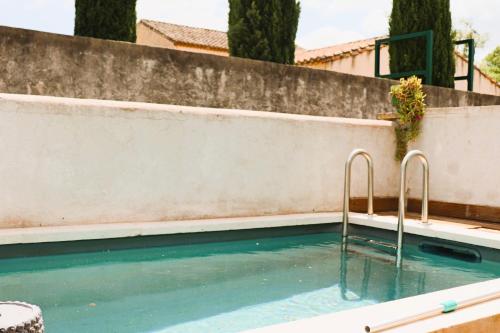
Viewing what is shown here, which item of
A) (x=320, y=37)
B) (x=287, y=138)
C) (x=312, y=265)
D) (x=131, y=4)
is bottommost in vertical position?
(x=312, y=265)

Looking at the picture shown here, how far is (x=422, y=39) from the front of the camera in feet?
42.4

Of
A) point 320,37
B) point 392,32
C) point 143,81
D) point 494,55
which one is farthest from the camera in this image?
point 320,37

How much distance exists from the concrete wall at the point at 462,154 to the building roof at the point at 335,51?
13626 mm

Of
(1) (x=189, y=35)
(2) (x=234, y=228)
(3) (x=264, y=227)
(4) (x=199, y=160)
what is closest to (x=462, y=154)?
(3) (x=264, y=227)

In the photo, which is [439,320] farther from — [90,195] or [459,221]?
[459,221]

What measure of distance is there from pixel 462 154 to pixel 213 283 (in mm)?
4061

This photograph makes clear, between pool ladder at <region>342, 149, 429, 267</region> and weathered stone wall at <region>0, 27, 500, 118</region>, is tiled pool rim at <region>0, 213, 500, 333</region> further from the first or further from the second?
weathered stone wall at <region>0, 27, 500, 118</region>

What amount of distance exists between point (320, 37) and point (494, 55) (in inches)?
2186

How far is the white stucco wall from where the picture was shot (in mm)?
4738

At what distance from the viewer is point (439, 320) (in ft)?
7.49

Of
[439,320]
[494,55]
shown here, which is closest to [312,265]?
[439,320]

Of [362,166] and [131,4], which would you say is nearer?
[362,166]

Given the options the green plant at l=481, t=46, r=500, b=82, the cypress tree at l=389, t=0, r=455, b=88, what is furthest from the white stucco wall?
the green plant at l=481, t=46, r=500, b=82

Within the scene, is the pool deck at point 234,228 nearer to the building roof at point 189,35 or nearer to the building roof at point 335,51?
the building roof at point 335,51
